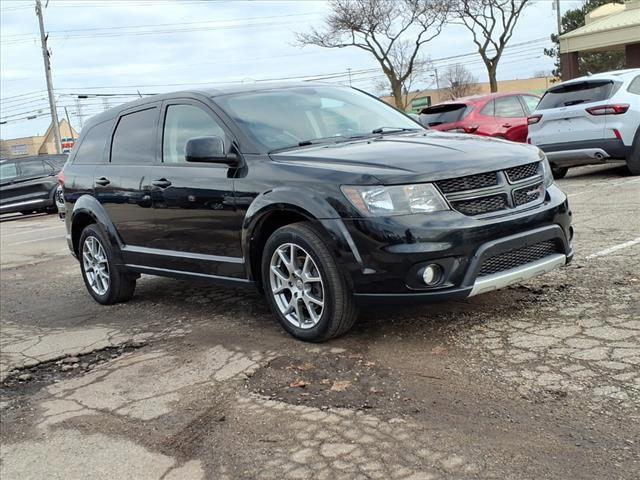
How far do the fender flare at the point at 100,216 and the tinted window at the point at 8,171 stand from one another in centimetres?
1356

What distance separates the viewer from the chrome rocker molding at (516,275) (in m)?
4.00

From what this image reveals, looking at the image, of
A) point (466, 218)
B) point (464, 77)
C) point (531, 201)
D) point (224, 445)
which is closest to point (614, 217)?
point (531, 201)

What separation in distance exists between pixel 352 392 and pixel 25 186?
17056 mm

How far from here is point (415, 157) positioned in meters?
4.16

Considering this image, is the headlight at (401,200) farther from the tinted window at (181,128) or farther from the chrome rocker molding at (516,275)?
the tinted window at (181,128)

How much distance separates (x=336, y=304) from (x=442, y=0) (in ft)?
116

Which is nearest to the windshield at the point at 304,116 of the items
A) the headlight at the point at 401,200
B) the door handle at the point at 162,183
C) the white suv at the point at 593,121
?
the door handle at the point at 162,183

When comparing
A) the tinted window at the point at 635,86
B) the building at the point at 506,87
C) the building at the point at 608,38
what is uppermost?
the building at the point at 608,38

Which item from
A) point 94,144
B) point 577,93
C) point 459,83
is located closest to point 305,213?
point 94,144

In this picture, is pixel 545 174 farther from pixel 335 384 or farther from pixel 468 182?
pixel 335 384

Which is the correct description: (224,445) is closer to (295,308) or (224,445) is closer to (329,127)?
(295,308)

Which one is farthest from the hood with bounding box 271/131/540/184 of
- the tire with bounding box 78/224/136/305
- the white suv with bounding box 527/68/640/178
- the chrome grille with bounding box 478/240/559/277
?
the white suv with bounding box 527/68/640/178

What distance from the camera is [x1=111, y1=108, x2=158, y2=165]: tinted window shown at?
222 inches

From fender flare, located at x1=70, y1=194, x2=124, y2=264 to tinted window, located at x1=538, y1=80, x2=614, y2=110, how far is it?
759 centimetres
